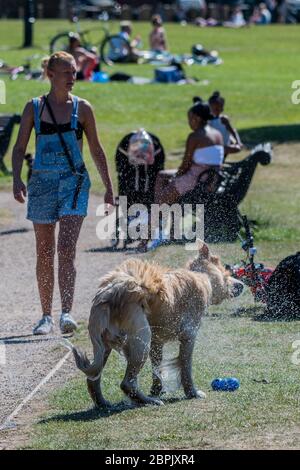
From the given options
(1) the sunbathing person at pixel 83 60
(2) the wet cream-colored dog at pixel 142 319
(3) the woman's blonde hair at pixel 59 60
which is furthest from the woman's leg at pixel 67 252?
(1) the sunbathing person at pixel 83 60

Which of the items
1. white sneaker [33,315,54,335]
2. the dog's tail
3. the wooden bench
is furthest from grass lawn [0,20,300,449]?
the wooden bench

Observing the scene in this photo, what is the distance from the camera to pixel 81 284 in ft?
37.2

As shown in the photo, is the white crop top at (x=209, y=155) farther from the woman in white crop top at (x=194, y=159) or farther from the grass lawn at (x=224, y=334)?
the grass lawn at (x=224, y=334)

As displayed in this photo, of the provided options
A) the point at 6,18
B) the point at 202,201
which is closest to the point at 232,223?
the point at 202,201

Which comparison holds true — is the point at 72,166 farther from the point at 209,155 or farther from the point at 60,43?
the point at 60,43

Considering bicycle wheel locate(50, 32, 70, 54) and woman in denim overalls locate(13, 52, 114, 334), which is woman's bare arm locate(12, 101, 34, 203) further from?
bicycle wheel locate(50, 32, 70, 54)

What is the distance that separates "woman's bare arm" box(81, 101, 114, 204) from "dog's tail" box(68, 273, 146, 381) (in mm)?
2317

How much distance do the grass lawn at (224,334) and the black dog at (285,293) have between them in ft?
0.53

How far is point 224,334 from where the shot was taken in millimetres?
9203

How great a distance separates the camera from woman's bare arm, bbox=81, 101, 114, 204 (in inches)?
362

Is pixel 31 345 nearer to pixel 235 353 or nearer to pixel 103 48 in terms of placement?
pixel 235 353

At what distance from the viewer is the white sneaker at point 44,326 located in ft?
30.6
